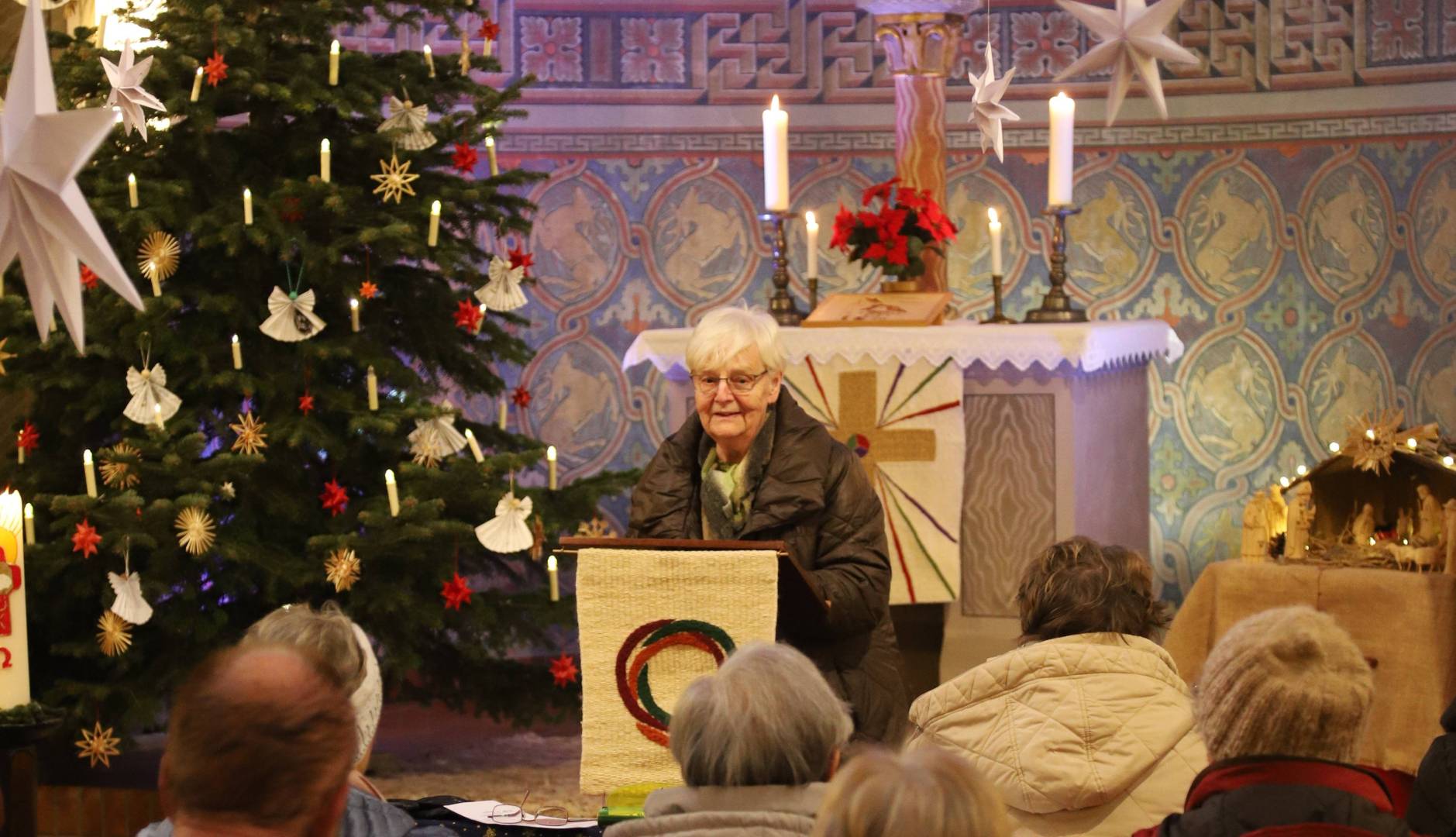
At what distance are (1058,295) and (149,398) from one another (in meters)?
3.09

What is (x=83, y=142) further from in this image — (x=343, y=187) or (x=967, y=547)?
(x=967, y=547)

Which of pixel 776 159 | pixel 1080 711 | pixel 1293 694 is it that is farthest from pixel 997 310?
pixel 1293 694

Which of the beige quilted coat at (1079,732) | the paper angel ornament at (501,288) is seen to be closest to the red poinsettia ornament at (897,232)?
the paper angel ornament at (501,288)

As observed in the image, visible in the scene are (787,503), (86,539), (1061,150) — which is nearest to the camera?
(787,503)

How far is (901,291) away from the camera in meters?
6.46

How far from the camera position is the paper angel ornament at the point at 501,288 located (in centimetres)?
552

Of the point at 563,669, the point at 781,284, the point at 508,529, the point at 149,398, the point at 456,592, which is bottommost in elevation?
the point at 563,669

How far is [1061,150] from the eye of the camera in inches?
246

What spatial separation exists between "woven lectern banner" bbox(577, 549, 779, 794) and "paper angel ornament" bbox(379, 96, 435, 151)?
2498 millimetres

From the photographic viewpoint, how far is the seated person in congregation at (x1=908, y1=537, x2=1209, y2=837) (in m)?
2.95

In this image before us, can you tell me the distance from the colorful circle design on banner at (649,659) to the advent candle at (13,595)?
1.87m

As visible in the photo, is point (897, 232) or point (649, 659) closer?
point (649, 659)

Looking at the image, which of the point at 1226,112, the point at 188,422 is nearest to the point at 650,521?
the point at 188,422

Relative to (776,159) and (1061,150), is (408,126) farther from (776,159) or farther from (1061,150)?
(1061,150)
